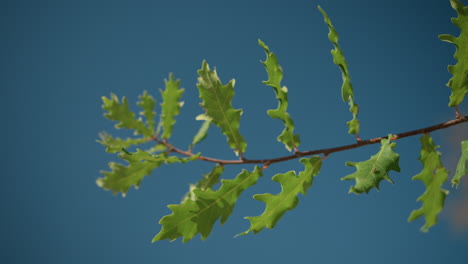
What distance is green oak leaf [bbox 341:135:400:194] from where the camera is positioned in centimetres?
158

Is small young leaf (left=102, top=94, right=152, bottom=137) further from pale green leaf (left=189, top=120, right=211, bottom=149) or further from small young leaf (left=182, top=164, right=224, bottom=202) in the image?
small young leaf (left=182, top=164, right=224, bottom=202)

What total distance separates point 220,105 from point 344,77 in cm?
64

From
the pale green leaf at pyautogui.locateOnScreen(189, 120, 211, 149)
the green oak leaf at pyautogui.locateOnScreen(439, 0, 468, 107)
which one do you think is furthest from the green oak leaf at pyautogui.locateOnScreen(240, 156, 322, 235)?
the pale green leaf at pyautogui.locateOnScreen(189, 120, 211, 149)

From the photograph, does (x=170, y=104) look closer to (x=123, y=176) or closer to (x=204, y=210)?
(x=123, y=176)

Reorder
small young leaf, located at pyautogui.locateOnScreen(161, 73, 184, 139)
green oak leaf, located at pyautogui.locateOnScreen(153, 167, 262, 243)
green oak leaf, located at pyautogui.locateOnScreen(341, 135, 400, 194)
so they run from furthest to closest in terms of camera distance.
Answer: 1. small young leaf, located at pyautogui.locateOnScreen(161, 73, 184, 139)
2. green oak leaf, located at pyautogui.locateOnScreen(153, 167, 262, 243)
3. green oak leaf, located at pyautogui.locateOnScreen(341, 135, 400, 194)

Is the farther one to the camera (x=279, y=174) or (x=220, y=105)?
(x=220, y=105)

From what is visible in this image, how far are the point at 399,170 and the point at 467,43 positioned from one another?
2.18 feet

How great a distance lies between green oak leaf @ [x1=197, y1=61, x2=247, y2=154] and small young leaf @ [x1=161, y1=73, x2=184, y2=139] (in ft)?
2.93

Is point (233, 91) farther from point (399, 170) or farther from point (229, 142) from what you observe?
point (399, 170)

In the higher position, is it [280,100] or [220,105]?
[220,105]

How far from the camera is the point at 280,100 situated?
1.95 m

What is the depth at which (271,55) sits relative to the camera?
1854 mm

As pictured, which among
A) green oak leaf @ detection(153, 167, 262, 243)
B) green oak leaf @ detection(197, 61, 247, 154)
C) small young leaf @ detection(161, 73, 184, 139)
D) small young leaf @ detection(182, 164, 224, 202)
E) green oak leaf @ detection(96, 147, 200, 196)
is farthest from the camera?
small young leaf @ detection(161, 73, 184, 139)

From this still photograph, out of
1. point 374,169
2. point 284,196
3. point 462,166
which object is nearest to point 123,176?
point 284,196
